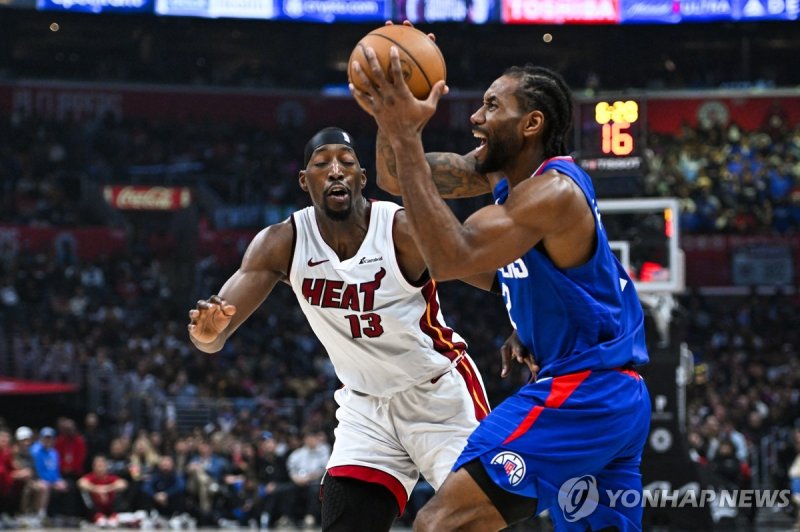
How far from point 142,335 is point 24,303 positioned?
2765mm

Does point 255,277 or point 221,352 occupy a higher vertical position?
point 255,277

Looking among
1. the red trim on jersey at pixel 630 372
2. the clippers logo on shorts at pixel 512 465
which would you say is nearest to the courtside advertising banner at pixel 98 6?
the red trim on jersey at pixel 630 372

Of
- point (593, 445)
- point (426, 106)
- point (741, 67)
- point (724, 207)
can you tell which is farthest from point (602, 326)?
point (741, 67)

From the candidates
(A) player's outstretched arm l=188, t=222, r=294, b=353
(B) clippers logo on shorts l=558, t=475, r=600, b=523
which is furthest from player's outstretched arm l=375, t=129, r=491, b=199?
(B) clippers logo on shorts l=558, t=475, r=600, b=523

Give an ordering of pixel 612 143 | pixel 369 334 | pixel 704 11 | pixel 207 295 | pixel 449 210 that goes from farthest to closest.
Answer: pixel 704 11
pixel 207 295
pixel 612 143
pixel 369 334
pixel 449 210

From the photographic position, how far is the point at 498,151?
13.8ft

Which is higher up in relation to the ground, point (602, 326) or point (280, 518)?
point (602, 326)

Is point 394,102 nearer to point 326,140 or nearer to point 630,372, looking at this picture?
point 630,372

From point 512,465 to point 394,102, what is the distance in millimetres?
1269

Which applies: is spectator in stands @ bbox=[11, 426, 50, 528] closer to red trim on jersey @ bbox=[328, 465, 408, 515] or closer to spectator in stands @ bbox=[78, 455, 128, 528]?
spectator in stands @ bbox=[78, 455, 128, 528]

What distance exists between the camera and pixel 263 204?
91.5 ft

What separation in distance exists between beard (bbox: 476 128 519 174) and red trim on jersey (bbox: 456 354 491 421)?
151cm

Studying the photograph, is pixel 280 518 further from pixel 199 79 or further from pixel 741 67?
pixel 741 67

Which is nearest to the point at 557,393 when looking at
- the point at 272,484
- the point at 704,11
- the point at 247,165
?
the point at 272,484
